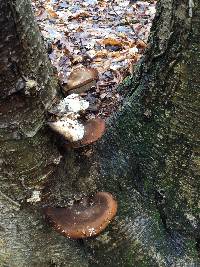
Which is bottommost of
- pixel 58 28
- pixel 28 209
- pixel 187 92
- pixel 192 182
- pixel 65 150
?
pixel 58 28

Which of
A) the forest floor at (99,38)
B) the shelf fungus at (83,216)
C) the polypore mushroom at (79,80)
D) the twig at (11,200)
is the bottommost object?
the forest floor at (99,38)

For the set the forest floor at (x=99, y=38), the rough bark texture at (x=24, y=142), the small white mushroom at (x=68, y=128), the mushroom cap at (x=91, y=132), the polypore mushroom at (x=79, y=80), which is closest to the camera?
the rough bark texture at (x=24, y=142)

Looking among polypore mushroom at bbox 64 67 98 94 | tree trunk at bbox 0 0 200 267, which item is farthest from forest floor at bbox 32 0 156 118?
polypore mushroom at bbox 64 67 98 94

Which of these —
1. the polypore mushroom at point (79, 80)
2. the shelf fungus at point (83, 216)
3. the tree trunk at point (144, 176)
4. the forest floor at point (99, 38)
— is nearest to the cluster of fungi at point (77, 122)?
the polypore mushroom at point (79, 80)

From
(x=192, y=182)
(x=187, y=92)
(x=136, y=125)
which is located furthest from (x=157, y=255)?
(x=187, y=92)

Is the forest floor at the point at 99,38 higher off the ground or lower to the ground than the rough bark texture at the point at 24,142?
lower

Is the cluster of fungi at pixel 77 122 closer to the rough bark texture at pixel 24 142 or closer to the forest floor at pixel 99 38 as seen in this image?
the rough bark texture at pixel 24 142

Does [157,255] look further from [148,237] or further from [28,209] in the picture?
[28,209]

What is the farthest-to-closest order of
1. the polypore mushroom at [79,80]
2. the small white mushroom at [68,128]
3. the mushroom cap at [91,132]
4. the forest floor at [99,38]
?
1. the forest floor at [99,38]
2. the polypore mushroom at [79,80]
3. the mushroom cap at [91,132]
4. the small white mushroom at [68,128]

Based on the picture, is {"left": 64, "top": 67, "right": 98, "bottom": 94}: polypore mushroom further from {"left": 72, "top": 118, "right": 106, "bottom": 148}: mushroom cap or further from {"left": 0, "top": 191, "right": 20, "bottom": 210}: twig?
{"left": 0, "top": 191, "right": 20, "bottom": 210}: twig
